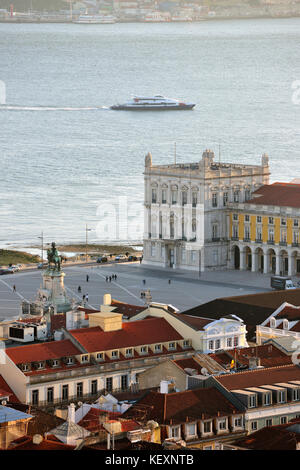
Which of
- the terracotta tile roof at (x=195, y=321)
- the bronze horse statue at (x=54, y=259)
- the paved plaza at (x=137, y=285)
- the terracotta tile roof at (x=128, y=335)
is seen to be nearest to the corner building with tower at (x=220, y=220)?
the paved plaza at (x=137, y=285)

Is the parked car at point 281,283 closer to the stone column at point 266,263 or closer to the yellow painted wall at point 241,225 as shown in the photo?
the stone column at point 266,263

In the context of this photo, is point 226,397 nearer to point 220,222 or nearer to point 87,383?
point 87,383

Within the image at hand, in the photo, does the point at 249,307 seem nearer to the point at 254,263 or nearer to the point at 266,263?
the point at 266,263

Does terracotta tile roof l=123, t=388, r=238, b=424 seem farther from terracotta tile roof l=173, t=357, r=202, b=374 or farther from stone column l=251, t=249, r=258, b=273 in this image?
stone column l=251, t=249, r=258, b=273

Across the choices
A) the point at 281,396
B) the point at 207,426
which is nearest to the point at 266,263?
the point at 281,396

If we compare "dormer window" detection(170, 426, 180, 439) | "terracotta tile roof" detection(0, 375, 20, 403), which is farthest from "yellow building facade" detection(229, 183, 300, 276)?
"dormer window" detection(170, 426, 180, 439)
